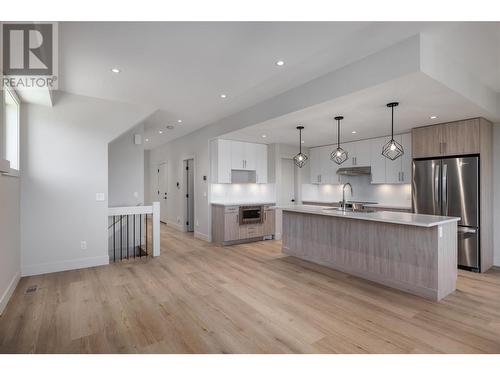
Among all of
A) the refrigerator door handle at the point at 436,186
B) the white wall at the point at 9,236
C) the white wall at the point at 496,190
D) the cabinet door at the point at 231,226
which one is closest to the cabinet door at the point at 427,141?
the refrigerator door handle at the point at 436,186

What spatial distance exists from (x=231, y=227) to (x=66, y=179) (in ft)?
10.4

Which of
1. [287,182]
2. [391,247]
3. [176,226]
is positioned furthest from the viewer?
[176,226]

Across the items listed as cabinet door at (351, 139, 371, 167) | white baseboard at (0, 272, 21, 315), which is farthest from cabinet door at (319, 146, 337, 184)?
white baseboard at (0, 272, 21, 315)

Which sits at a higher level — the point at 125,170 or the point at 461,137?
the point at 461,137

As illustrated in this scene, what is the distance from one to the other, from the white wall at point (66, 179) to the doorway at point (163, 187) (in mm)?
4404

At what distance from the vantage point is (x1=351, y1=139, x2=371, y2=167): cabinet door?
6062 millimetres

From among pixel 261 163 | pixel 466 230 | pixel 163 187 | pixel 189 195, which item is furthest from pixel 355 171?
pixel 163 187

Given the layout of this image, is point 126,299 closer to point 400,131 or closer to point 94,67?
point 94,67

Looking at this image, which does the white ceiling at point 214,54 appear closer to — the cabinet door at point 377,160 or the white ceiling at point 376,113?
the white ceiling at point 376,113

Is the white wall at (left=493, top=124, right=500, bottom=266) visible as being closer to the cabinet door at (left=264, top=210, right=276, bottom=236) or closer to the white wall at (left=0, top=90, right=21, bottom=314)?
the cabinet door at (left=264, top=210, right=276, bottom=236)

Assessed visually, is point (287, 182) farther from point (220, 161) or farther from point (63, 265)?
point (63, 265)

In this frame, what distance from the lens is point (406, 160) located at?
17.8 ft

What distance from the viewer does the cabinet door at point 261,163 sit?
6672 millimetres

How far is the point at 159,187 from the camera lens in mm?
9398
